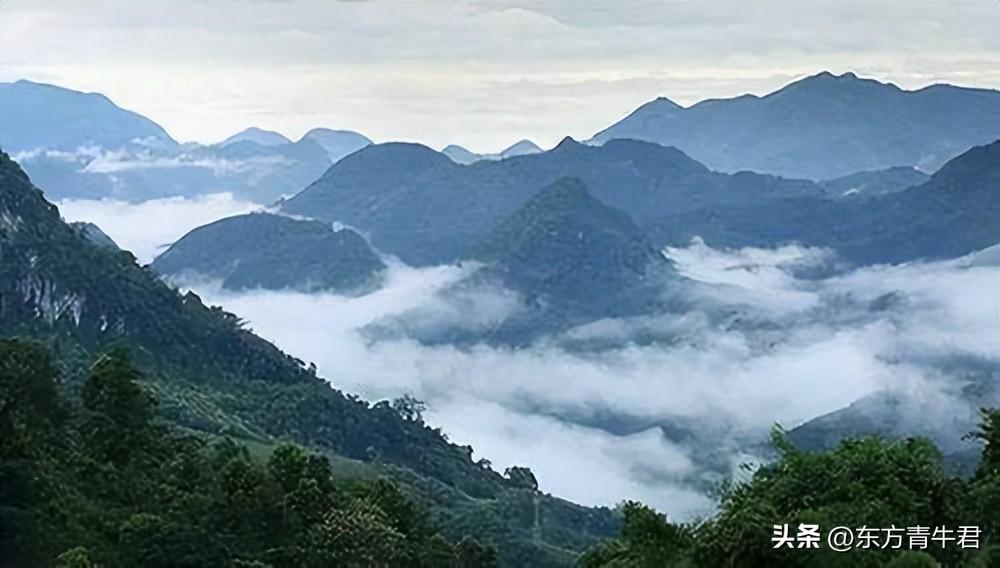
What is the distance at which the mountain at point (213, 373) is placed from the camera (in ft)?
257

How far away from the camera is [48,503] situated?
31.1 metres

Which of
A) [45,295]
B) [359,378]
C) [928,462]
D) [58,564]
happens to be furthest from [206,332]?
[359,378]

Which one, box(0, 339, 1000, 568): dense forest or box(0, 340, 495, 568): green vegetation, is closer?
box(0, 339, 1000, 568): dense forest

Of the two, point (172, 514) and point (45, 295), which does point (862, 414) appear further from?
point (172, 514)

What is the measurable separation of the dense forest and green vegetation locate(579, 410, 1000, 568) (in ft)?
0.10

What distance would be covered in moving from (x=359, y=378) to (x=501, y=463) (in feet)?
160

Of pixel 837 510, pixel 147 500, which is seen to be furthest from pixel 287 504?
pixel 837 510

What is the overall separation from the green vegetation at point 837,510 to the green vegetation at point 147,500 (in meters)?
9.09

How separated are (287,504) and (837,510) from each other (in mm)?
17097

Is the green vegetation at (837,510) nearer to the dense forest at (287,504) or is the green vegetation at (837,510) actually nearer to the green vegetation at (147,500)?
the dense forest at (287,504)

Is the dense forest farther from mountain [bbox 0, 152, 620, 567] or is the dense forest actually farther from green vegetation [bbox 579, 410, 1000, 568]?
mountain [bbox 0, 152, 620, 567]

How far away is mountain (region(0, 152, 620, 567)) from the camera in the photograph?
257 feet

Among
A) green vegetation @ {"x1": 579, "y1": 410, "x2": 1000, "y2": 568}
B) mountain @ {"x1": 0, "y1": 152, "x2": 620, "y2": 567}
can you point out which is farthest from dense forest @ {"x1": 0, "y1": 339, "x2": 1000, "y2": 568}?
mountain @ {"x1": 0, "y1": 152, "x2": 620, "y2": 567}

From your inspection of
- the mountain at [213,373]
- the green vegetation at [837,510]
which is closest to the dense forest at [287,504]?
the green vegetation at [837,510]
